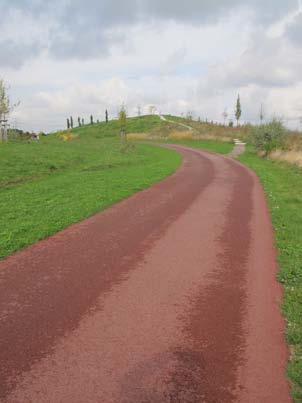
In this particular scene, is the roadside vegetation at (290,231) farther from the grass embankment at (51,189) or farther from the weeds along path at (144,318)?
the grass embankment at (51,189)

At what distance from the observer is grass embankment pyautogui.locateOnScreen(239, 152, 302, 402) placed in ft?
13.4

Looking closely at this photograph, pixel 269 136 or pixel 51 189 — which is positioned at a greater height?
pixel 269 136

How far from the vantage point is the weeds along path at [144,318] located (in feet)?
11.7

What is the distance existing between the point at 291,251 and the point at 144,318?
4.20m

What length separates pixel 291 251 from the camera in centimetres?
766

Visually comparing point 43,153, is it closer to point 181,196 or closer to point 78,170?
point 78,170

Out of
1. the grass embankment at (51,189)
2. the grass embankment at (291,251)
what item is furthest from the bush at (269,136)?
the grass embankment at (291,251)

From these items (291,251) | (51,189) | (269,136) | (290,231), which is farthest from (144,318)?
(269,136)

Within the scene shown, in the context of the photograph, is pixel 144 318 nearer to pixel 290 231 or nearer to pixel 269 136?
pixel 290 231

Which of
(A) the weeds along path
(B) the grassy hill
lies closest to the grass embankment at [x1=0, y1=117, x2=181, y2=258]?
(B) the grassy hill

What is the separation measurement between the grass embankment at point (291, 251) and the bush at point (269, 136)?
13.9m

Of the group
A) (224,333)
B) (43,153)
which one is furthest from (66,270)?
(43,153)

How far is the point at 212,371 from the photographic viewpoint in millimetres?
3787

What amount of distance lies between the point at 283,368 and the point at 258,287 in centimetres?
212
